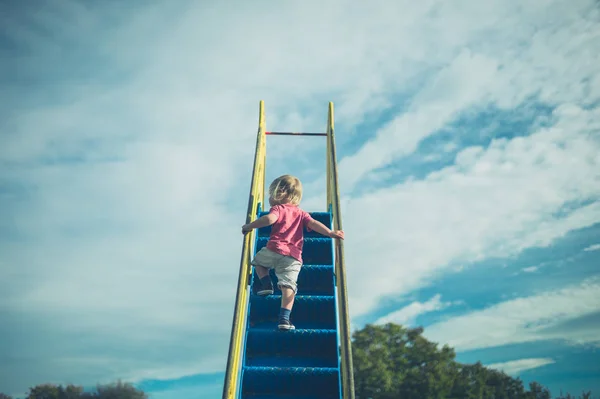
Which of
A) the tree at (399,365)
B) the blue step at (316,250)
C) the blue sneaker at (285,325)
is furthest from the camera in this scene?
the tree at (399,365)

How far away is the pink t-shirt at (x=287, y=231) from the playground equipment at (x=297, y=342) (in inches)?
13.0

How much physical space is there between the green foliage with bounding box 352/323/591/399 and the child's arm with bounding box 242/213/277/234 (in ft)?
82.9

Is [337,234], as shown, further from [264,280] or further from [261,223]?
[264,280]

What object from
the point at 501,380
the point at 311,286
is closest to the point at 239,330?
the point at 311,286

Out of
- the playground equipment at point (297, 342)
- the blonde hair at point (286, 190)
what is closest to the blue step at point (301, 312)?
the playground equipment at point (297, 342)

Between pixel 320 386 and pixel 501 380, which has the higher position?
pixel 501 380

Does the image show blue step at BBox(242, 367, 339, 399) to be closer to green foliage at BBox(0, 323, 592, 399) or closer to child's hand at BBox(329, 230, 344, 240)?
child's hand at BBox(329, 230, 344, 240)

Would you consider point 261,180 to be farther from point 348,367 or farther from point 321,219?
point 348,367

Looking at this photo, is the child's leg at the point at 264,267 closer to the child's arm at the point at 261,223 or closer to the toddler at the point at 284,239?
the toddler at the point at 284,239

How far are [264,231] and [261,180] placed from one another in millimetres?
1580

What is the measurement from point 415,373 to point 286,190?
1096 inches

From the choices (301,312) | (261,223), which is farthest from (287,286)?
(261,223)

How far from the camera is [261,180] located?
779 cm

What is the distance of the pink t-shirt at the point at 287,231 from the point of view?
5.28 m
